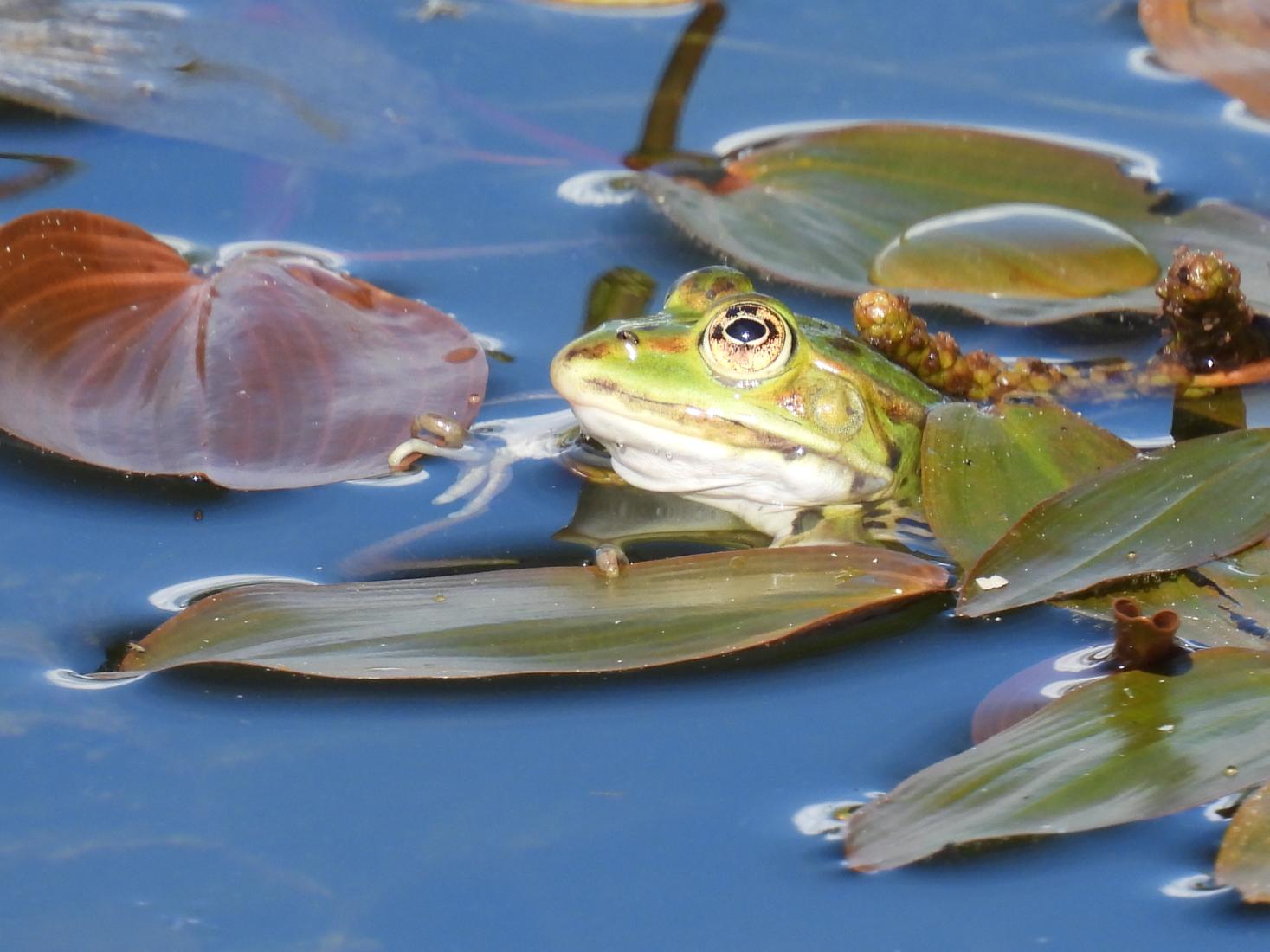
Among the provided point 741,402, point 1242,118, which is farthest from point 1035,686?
point 1242,118

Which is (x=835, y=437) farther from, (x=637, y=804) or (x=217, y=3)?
(x=217, y=3)

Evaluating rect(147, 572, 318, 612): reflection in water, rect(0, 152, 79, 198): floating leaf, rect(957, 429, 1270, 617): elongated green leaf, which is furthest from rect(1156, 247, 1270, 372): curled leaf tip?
rect(0, 152, 79, 198): floating leaf

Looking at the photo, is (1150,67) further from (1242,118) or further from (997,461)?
(997,461)

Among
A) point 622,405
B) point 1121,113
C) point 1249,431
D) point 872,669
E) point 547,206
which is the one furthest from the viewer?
A: point 1121,113

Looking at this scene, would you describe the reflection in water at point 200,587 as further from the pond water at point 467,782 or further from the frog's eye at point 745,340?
the frog's eye at point 745,340

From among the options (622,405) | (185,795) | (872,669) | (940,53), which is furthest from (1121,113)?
(185,795)

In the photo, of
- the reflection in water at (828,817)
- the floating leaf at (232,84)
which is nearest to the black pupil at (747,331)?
the reflection in water at (828,817)
